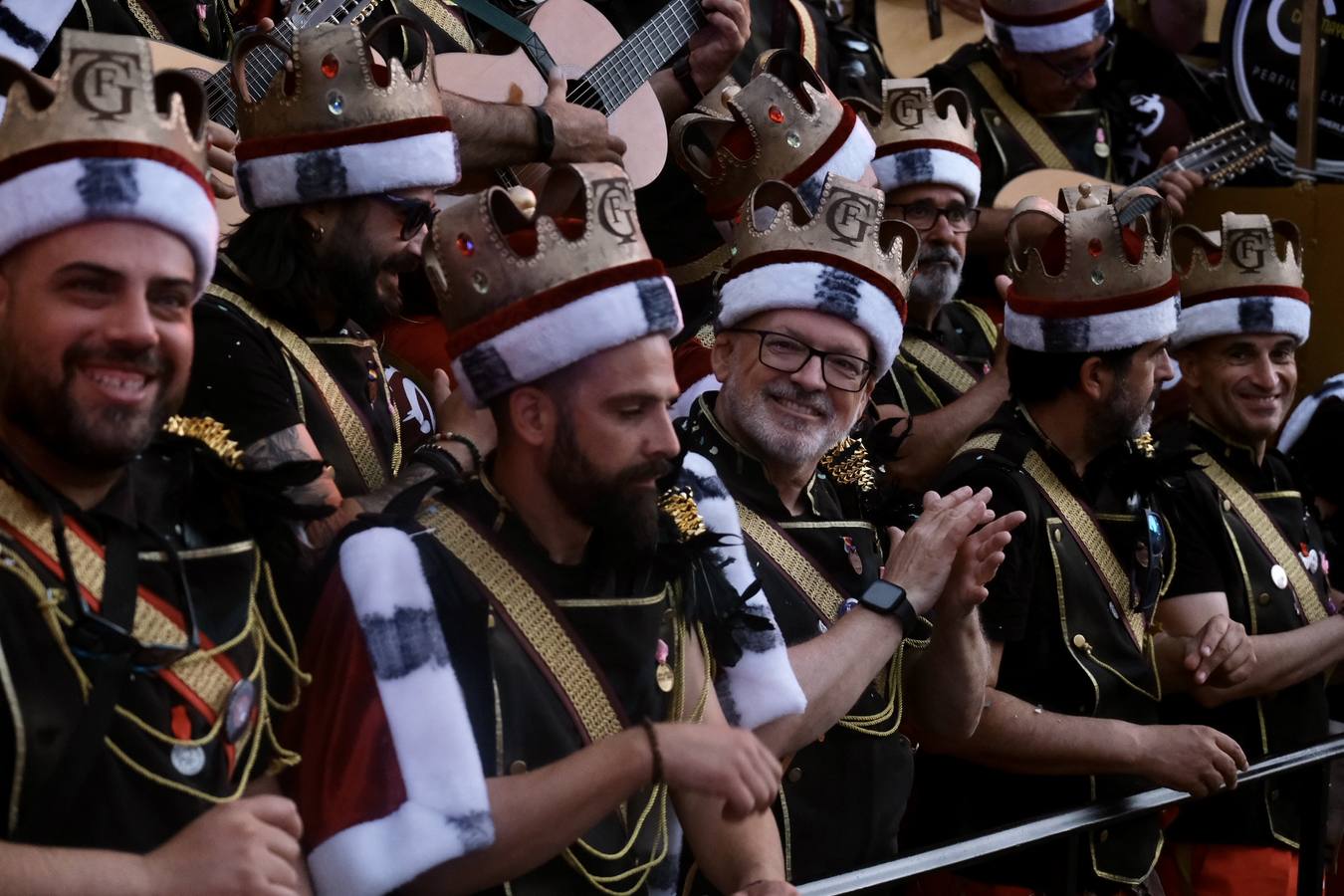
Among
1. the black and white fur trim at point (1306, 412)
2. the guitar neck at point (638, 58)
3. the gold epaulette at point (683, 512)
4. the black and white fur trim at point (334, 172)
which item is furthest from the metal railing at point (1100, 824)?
the guitar neck at point (638, 58)

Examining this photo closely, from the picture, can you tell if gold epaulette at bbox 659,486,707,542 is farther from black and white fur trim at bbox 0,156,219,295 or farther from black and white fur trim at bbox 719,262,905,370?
black and white fur trim at bbox 0,156,219,295

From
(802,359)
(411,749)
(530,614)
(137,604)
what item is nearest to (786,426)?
(802,359)

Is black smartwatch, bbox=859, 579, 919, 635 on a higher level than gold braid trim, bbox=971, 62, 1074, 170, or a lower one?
lower

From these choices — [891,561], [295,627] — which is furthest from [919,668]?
[295,627]

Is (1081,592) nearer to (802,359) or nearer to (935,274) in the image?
(802,359)

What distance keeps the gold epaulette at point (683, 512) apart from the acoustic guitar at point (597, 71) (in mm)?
1805

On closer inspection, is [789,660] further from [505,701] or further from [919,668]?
[505,701]

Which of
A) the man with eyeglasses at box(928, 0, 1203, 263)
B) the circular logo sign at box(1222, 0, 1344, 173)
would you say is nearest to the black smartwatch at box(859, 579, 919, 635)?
the man with eyeglasses at box(928, 0, 1203, 263)

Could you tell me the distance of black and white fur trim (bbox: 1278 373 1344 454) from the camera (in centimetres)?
716

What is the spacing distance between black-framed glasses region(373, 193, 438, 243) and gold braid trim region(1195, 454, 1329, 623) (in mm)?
2607

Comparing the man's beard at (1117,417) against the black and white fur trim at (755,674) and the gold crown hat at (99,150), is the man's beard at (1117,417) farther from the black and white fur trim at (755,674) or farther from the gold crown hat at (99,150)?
the gold crown hat at (99,150)

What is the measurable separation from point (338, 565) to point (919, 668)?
1733 millimetres

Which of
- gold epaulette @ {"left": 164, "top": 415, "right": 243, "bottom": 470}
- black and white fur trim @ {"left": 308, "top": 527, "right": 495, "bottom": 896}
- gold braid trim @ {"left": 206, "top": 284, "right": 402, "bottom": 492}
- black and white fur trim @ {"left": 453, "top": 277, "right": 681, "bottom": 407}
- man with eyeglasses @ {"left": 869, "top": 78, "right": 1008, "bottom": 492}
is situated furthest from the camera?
man with eyeglasses @ {"left": 869, "top": 78, "right": 1008, "bottom": 492}

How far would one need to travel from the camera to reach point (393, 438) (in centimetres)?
430
